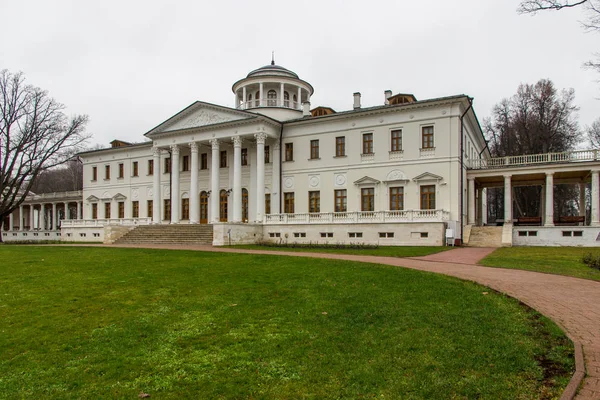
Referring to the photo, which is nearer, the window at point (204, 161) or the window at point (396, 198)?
the window at point (396, 198)

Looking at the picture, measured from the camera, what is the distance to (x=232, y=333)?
7.20m

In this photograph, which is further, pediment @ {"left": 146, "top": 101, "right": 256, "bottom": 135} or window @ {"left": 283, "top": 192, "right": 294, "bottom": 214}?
window @ {"left": 283, "top": 192, "right": 294, "bottom": 214}

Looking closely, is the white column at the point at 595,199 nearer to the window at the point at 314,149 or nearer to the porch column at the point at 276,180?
the window at the point at 314,149

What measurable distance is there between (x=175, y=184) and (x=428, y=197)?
873 inches

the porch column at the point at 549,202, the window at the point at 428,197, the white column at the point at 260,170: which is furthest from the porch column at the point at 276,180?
the porch column at the point at 549,202

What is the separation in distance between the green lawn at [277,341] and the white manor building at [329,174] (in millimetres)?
19840

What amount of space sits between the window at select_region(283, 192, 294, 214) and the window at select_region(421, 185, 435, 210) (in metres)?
11.0

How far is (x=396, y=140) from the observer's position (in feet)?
108

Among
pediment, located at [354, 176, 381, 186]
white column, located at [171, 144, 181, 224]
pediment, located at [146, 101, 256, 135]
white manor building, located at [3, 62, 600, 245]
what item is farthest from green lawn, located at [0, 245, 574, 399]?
white column, located at [171, 144, 181, 224]

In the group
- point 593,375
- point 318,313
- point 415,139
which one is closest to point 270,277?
point 318,313

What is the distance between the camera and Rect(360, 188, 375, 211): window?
1325 inches

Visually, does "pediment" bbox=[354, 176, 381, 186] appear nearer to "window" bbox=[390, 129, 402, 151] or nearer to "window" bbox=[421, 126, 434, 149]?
"window" bbox=[390, 129, 402, 151]

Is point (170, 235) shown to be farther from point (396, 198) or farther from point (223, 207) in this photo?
point (396, 198)

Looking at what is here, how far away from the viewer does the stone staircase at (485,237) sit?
2931cm
